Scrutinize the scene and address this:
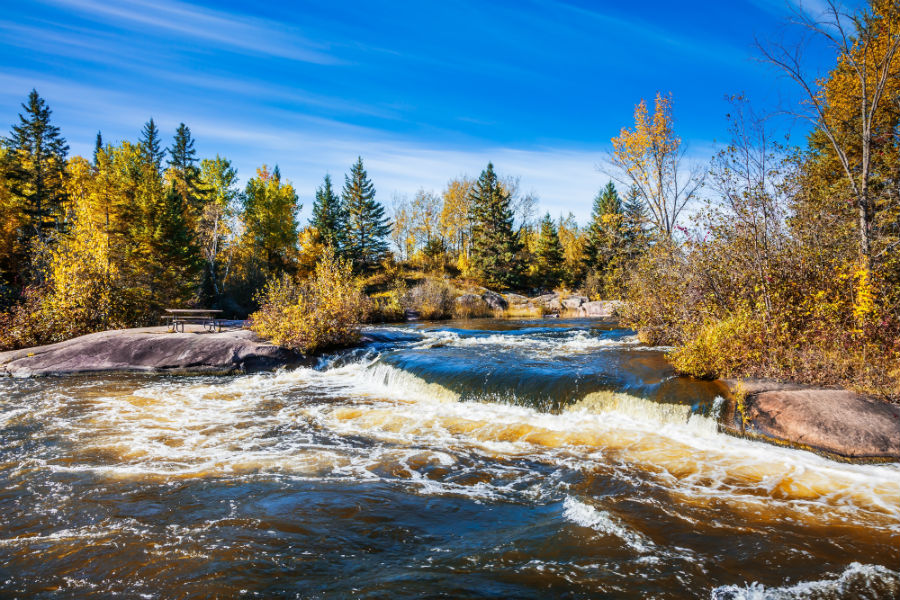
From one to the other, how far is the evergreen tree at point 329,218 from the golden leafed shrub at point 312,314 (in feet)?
107

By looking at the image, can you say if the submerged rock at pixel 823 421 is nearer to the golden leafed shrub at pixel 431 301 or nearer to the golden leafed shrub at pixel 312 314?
the golden leafed shrub at pixel 312 314

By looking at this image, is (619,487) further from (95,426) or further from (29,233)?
(29,233)

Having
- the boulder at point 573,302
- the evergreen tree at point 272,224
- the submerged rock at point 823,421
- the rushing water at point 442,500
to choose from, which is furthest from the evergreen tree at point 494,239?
the submerged rock at point 823,421

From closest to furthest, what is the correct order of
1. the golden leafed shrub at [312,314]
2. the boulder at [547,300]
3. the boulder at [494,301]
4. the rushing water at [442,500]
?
the rushing water at [442,500] → the golden leafed shrub at [312,314] → the boulder at [494,301] → the boulder at [547,300]

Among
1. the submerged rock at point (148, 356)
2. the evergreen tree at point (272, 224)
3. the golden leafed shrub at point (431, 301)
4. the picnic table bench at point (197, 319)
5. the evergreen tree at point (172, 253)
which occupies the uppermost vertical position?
the evergreen tree at point (272, 224)

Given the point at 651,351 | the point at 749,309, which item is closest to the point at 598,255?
the point at 651,351

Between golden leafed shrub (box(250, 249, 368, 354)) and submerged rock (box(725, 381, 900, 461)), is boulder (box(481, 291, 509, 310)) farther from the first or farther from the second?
submerged rock (box(725, 381, 900, 461))

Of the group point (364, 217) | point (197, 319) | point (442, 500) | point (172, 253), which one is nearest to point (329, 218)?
point (364, 217)

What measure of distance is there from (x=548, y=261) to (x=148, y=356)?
42680mm

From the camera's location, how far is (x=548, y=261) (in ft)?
167

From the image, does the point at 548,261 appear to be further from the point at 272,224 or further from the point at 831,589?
the point at 831,589

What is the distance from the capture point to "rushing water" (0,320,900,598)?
149 inches

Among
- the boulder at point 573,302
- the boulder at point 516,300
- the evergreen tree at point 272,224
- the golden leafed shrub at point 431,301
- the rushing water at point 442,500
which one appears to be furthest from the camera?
the evergreen tree at point 272,224

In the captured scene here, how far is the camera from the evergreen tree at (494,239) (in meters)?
48.0
